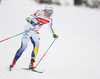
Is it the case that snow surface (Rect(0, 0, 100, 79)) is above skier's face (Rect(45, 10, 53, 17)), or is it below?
below

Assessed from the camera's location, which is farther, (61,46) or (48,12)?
(61,46)

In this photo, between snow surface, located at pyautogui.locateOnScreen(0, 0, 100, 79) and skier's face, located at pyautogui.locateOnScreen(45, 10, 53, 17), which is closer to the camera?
skier's face, located at pyautogui.locateOnScreen(45, 10, 53, 17)

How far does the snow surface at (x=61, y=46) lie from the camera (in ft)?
15.1

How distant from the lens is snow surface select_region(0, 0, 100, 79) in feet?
15.1

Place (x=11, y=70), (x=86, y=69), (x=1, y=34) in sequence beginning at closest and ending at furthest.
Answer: (x=11, y=70) < (x=86, y=69) < (x=1, y=34)

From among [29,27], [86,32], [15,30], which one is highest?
[29,27]

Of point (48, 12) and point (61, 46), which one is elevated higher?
point (48, 12)

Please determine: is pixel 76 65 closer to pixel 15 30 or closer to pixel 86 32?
pixel 15 30

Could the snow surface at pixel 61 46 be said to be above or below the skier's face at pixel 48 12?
below

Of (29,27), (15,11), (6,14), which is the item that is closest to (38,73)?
(29,27)

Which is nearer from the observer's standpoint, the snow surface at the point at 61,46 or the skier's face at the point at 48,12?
the skier's face at the point at 48,12

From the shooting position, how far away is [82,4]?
1969 centimetres

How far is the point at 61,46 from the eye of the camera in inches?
320

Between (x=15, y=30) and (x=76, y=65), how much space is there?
4627 millimetres
